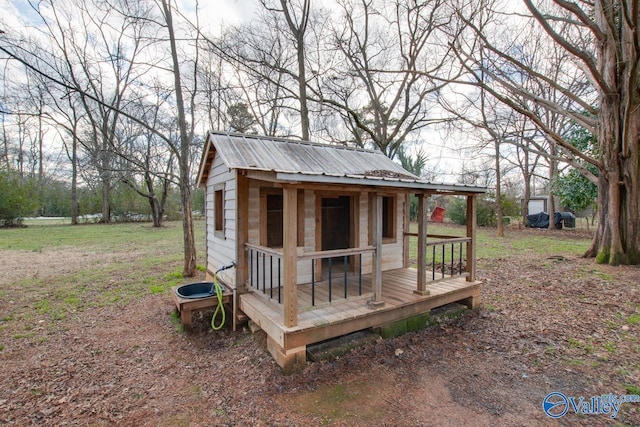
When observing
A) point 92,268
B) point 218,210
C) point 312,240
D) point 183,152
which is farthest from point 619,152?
point 92,268

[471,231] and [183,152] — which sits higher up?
[183,152]

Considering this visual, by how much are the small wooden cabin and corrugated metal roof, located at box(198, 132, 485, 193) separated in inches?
0.8

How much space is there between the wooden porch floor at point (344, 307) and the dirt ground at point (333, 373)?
32 centimetres

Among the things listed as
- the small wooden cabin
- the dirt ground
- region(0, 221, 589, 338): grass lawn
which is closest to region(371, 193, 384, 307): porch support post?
the small wooden cabin

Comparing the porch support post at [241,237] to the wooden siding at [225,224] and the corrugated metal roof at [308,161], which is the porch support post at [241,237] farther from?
the corrugated metal roof at [308,161]

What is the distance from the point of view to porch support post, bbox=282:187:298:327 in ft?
10.7

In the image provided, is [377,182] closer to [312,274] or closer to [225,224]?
[312,274]

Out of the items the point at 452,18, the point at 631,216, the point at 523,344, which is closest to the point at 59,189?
the point at 452,18

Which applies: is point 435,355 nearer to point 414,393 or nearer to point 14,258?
point 414,393

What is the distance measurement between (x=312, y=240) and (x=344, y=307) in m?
1.47

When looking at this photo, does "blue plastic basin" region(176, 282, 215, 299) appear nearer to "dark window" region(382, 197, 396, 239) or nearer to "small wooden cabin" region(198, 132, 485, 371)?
"small wooden cabin" region(198, 132, 485, 371)

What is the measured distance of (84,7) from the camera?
7.76 m

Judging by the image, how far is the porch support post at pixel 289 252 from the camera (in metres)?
3.26

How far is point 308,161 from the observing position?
541 centimetres
